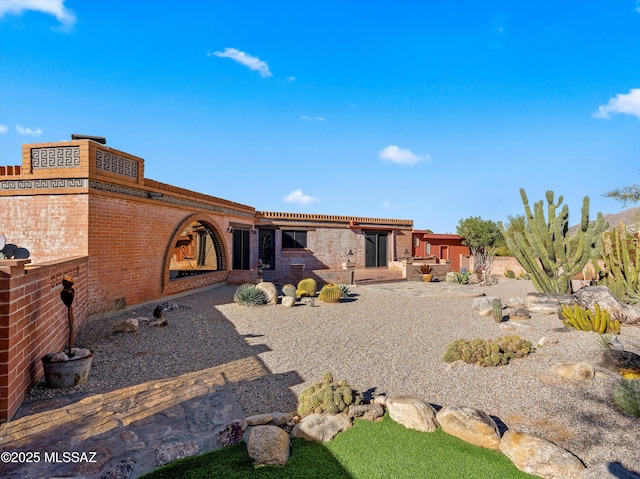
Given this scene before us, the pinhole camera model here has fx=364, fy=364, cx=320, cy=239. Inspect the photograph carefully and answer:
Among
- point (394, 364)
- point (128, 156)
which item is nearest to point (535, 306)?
point (394, 364)

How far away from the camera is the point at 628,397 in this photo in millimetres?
4891

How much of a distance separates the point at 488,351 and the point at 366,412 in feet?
11.3

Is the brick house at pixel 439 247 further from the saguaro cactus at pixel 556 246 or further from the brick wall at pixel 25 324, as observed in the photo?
the brick wall at pixel 25 324

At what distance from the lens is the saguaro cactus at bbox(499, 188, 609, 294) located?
11617mm

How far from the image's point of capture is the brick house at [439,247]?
28453 mm

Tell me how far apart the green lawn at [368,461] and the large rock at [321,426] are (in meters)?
0.07

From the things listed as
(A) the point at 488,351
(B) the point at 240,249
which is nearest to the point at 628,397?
(A) the point at 488,351

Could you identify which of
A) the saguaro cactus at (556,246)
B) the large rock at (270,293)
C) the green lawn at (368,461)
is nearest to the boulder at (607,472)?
the green lawn at (368,461)

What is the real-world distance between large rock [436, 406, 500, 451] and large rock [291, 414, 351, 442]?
1227mm

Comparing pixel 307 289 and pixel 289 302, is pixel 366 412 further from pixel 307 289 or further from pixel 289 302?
pixel 307 289

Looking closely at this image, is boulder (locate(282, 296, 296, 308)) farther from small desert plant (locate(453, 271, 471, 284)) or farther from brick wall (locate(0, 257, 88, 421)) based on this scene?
small desert plant (locate(453, 271, 471, 284))

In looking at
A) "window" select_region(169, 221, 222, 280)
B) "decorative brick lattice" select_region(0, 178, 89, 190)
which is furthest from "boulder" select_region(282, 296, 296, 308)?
"window" select_region(169, 221, 222, 280)

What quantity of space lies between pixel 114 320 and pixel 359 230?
700 inches

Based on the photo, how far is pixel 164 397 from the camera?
514cm
